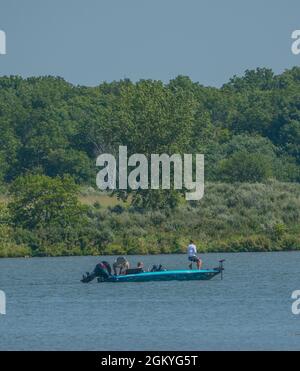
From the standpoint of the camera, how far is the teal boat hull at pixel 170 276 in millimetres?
61031

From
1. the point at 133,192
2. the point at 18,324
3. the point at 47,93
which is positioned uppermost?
the point at 47,93

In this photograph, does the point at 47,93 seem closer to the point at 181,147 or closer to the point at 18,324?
the point at 181,147

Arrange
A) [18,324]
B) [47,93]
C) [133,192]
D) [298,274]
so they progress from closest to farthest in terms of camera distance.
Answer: [18,324] < [298,274] < [133,192] < [47,93]

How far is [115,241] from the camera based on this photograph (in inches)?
3246

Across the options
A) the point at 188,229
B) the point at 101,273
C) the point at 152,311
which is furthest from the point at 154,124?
the point at 152,311

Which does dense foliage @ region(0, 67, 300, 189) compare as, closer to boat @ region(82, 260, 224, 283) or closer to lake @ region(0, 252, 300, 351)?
lake @ region(0, 252, 300, 351)

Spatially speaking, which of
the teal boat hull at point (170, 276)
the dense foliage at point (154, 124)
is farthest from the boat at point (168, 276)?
the dense foliage at point (154, 124)

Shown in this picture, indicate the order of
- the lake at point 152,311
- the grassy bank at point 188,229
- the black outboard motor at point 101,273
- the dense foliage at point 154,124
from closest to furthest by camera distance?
the lake at point 152,311
the black outboard motor at point 101,273
the grassy bank at point 188,229
the dense foliage at point 154,124

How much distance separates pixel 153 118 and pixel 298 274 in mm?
29486

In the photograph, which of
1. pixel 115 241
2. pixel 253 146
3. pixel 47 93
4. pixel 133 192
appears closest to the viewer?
pixel 115 241

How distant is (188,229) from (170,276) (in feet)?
76.2

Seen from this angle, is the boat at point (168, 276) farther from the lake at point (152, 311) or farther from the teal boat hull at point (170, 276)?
the lake at point (152, 311)

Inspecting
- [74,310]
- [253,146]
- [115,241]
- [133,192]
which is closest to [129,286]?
[74,310]

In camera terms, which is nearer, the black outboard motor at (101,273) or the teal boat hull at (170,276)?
the teal boat hull at (170,276)
